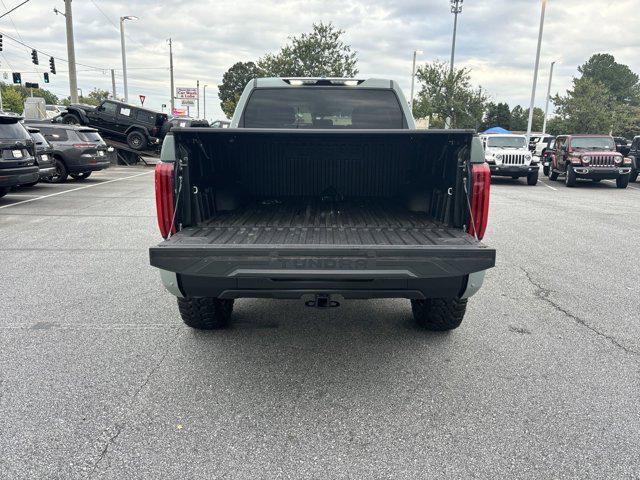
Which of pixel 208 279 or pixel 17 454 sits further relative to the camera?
pixel 208 279

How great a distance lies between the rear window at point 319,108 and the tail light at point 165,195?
1.97 m

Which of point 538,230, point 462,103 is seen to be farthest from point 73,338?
point 462,103

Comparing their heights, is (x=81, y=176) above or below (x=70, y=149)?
below

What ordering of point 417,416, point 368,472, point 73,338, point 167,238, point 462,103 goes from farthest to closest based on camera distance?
point 462,103 → point 73,338 → point 167,238 → point 417,416 → point 368,472

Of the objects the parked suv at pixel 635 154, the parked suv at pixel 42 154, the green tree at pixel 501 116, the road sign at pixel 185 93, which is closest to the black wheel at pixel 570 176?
the parked suv at pixel 635 154

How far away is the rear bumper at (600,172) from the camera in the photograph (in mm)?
17266

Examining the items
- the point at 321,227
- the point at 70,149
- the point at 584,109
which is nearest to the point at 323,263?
the point at 321,227

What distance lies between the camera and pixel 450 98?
34.5m

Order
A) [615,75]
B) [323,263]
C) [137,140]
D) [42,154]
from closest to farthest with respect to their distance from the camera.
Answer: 1. [323,263]
2. [42,154]
3. [137,140]
4. [615,75]

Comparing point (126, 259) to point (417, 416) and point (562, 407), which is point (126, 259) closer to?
point (417, 416)

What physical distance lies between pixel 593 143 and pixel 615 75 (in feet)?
254

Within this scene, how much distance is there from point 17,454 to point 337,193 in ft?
10.8

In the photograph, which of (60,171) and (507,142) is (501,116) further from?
(60,171)

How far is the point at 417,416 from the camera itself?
115 inches
